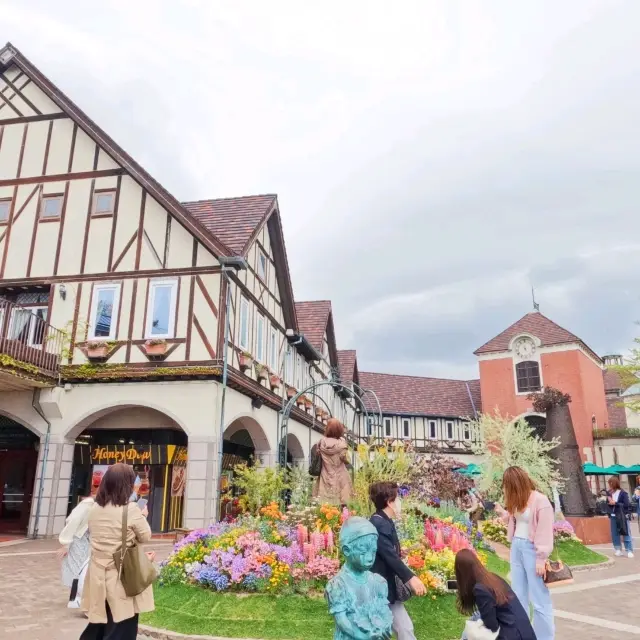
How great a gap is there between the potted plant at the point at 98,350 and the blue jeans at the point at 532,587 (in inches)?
487

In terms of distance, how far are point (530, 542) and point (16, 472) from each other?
1706 centimetres

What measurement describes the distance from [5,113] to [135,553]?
1771 cm

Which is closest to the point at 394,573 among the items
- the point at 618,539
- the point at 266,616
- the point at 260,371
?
the point at 266,616

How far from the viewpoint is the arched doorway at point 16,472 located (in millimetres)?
17531

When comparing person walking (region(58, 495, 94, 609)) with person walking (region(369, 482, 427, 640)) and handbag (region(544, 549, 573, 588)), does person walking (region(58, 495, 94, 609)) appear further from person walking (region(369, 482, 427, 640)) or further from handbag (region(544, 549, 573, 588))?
handbag (region(544, 549, 573, 588))

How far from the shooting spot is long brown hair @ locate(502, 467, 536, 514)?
5559 mm

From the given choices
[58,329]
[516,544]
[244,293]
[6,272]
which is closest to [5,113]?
[6,272]

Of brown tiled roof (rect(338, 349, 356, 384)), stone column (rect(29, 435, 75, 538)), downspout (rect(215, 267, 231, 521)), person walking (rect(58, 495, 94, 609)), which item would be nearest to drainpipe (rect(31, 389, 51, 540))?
stone column (rect(29, 435, 75, 538))

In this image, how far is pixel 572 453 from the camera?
678 inches

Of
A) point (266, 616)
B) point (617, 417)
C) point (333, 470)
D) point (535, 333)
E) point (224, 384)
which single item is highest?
point (535, 333)

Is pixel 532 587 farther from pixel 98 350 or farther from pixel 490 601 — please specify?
pixel 98 350

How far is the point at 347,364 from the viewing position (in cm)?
3550

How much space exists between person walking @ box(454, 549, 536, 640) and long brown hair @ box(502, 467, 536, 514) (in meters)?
2.00

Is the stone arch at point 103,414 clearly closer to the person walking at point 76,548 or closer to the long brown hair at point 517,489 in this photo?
the person walking at point 76,548
